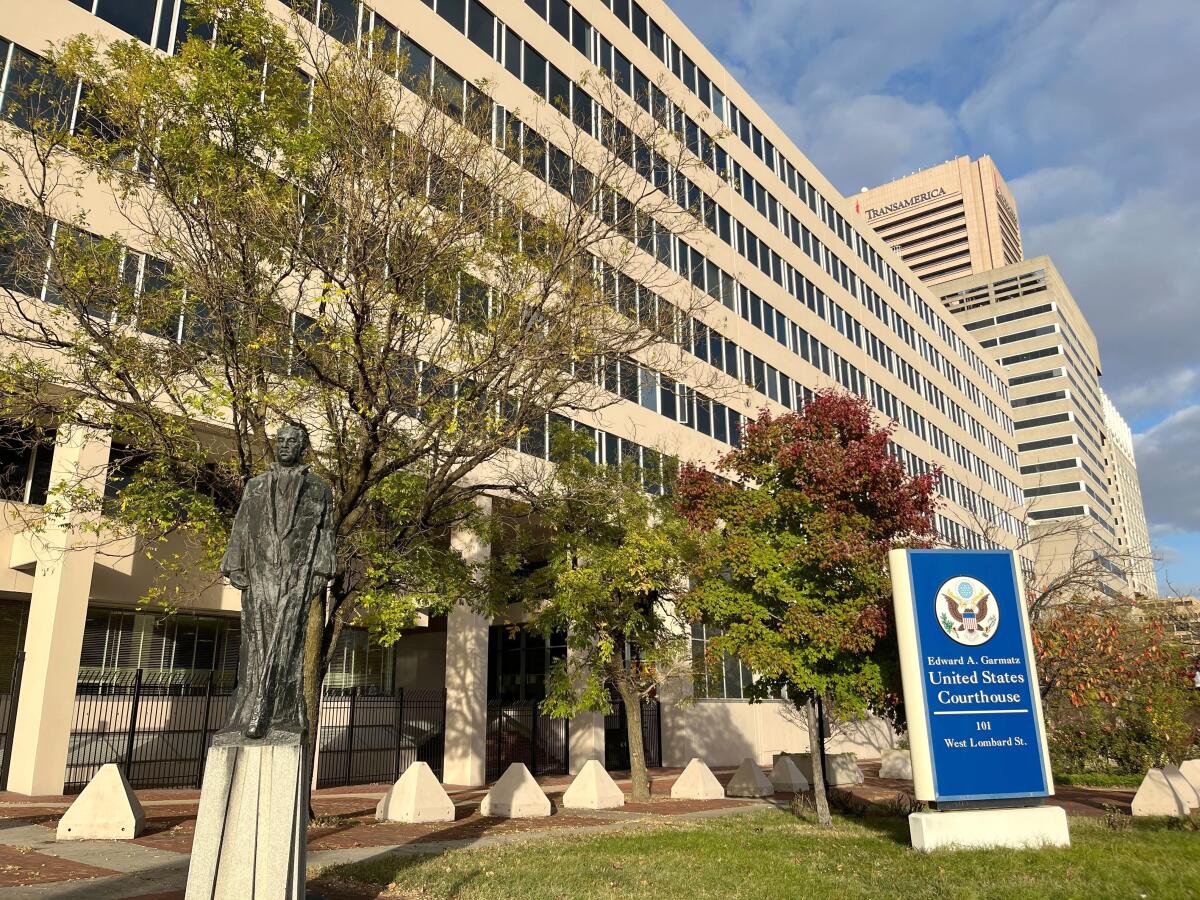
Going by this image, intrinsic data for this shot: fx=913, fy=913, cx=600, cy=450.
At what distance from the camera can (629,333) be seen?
1385cm

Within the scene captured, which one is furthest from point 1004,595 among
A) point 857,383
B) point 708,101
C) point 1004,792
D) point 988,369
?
point 988,369

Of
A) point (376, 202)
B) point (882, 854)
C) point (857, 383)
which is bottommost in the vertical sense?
point (882, 854)

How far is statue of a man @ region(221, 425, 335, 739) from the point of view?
6484mm

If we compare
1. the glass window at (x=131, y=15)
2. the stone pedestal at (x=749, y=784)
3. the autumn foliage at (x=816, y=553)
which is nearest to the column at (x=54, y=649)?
the glass window at (x=131, y=15)

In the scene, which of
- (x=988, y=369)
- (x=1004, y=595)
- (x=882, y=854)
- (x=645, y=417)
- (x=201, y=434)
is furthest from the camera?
(x=988, y=369)

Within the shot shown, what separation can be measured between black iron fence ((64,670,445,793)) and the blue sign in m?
13.2

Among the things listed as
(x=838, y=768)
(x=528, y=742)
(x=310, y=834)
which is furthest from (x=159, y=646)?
(x=838, y=768)

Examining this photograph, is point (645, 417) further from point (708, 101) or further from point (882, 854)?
point (882, 854)

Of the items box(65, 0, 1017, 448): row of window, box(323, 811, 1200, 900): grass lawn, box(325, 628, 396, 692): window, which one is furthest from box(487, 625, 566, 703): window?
box(323, 811, 1200, 900): grass lawn

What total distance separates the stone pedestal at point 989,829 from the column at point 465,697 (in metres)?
12.8

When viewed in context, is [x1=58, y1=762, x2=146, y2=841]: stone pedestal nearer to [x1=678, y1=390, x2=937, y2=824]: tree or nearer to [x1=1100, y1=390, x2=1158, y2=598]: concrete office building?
[x1=678, y1=390, x2=937, y2=824]: tree

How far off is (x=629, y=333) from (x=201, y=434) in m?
11.2

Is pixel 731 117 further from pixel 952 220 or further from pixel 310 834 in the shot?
pixel 952 220

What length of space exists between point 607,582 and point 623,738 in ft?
44.5
